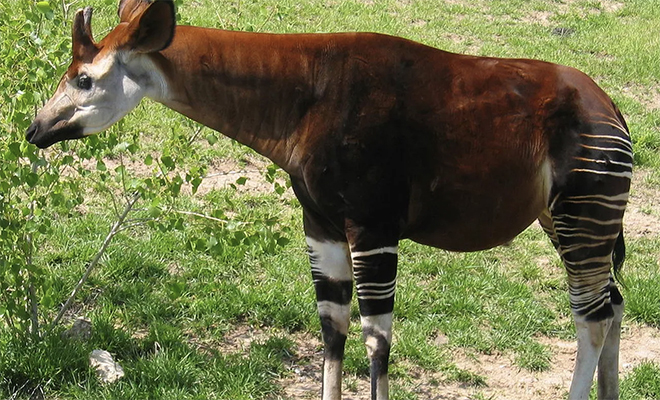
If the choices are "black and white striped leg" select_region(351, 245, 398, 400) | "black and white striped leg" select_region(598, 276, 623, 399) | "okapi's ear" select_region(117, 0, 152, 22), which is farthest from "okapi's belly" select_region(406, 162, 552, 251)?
"okapi's ear" select_region(117, 0, 152, 22)

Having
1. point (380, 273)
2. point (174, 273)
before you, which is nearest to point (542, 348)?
point (380, 273)

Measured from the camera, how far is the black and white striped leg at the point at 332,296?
392 centimetres

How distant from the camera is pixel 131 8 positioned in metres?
3.62

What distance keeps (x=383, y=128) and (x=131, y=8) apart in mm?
1089

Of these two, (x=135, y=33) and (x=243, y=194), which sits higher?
(x=135, y=33)

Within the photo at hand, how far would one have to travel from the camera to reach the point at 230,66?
139 inches

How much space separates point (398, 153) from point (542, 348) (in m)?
1.85

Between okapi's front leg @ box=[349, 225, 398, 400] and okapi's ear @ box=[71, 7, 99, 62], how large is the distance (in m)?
1.23

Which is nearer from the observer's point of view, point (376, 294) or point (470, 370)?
point (376, 294)

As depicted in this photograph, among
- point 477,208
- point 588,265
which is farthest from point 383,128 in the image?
point 588,265

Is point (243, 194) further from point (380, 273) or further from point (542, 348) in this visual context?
point (380, 273)

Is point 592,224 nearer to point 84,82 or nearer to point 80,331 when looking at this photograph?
point 84,82

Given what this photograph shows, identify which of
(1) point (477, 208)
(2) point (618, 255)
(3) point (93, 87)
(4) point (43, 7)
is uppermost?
(4) point (43, 7)

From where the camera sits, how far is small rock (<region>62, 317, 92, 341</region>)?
4.54m
